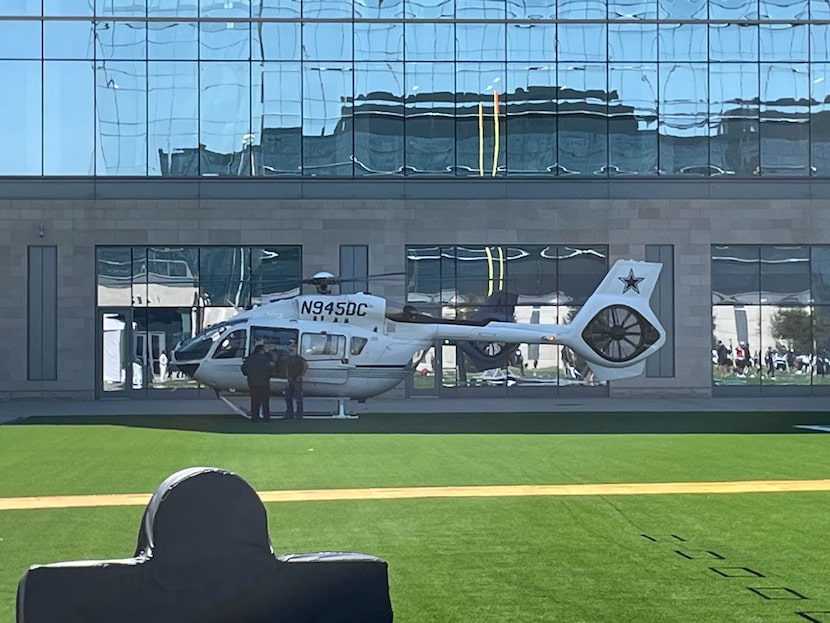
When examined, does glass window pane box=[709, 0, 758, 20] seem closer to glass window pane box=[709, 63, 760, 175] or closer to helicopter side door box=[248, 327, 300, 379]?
glass window pane box=[709, 63, 760, 175]

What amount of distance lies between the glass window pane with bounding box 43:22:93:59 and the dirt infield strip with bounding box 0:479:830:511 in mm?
23727

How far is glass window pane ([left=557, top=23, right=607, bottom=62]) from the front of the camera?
115ft

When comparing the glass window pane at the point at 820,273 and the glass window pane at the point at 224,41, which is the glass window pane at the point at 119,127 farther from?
the glass window pane at the point at 820,273

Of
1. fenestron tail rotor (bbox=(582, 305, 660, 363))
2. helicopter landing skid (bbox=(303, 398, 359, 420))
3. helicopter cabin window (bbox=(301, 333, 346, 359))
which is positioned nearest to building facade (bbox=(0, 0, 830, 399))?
fenestron tail rotor (bbox=(582, 305, 660, 363))

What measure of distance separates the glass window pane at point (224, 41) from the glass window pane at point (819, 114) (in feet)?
55.9

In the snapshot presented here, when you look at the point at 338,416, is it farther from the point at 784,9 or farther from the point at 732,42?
the point at 784,9

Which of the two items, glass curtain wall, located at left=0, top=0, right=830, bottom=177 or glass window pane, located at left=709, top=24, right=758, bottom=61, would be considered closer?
glass curtain wall, located at left=0, top=0, right=830, bottom=177

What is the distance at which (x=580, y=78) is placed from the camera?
114 feet

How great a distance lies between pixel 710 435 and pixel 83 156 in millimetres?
20676

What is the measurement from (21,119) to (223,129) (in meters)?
5.80

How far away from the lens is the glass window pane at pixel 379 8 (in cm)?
3462

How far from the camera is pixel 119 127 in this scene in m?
34.0

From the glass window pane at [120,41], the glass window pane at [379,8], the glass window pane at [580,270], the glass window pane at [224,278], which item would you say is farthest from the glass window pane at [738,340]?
the glass window pane at [120,41]

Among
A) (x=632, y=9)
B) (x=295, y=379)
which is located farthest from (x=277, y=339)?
(x=632, y=9)
